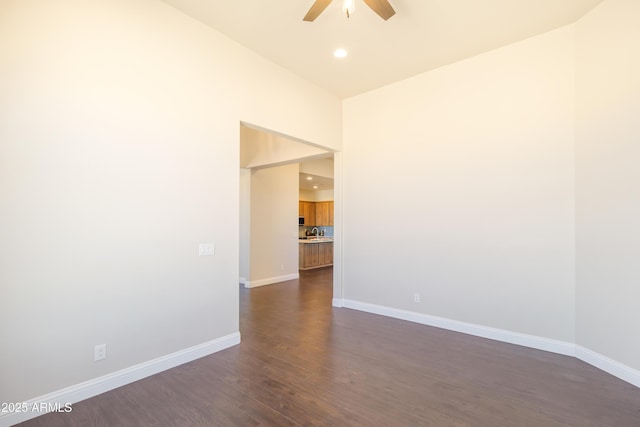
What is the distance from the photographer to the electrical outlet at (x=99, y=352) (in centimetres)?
248

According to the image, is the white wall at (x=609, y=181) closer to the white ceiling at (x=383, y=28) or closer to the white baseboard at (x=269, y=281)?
the white ceiling at (x=383, y=28)

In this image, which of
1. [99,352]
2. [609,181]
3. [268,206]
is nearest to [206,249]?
[99,352]

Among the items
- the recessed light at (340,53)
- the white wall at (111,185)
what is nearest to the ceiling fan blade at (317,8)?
the recessed light at (340,53)

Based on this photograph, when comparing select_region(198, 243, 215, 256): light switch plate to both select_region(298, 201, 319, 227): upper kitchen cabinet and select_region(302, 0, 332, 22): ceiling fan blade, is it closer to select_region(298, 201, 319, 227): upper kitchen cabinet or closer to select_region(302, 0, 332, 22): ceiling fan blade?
select_region(302, 0, 332, 22): ceiling fan blade

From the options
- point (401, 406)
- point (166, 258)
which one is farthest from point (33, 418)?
point (401, 406)

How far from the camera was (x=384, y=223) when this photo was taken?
4699 millimetres

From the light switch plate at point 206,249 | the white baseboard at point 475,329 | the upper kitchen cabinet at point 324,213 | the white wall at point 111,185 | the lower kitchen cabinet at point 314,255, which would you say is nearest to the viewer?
the white wall at point 111,185

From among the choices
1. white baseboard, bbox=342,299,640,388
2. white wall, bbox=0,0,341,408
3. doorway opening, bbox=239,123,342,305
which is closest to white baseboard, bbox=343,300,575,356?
white baseboard, bbox=342,299,640,388

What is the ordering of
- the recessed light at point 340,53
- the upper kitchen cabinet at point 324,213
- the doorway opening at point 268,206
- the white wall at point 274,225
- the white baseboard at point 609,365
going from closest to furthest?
the white baseboard at point 609,365 → the recessed light at point 340,53 → the doorway opening at point 268,206 → the white wall at point 274,225 → the upper kitchen cabinet at point 324,213

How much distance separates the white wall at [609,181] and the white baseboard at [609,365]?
5 centimetres

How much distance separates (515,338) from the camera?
11.7ft

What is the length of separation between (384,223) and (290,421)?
3088 millimetres

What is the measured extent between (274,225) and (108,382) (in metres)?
4.75

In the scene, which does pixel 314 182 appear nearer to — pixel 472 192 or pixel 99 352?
pixel 472 192
